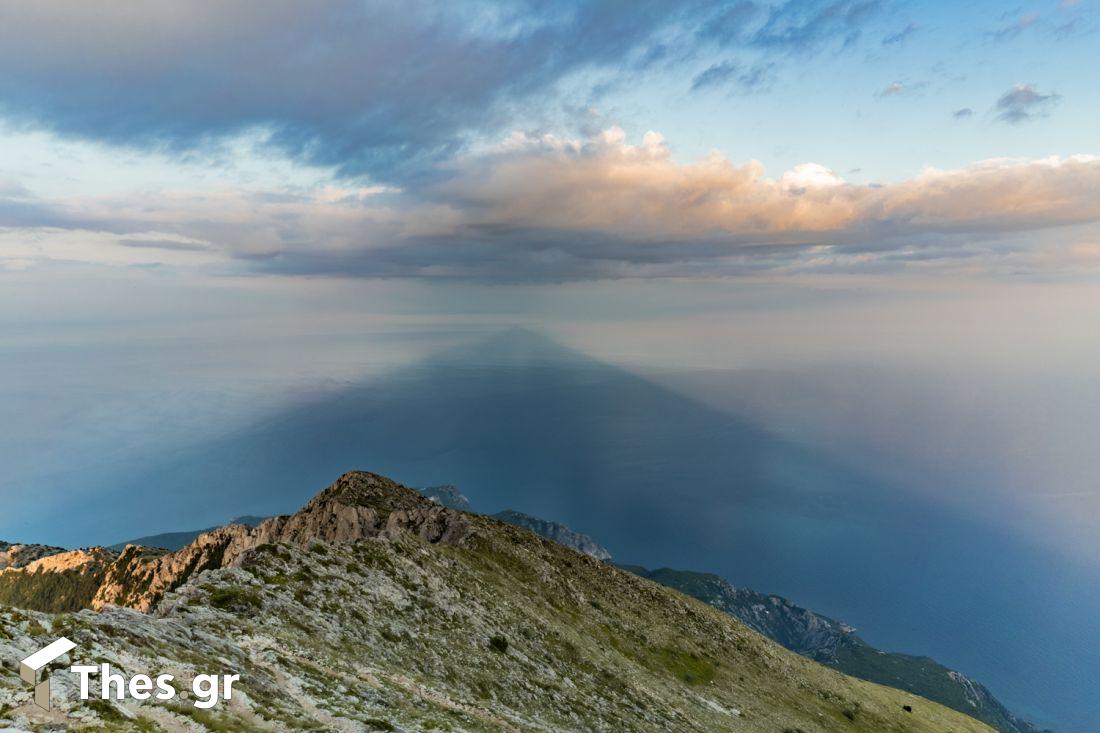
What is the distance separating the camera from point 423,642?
A: 1864 inches

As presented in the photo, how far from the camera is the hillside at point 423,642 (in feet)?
84.0

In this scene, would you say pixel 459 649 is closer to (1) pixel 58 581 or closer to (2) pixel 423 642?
(2) pixel 423 642

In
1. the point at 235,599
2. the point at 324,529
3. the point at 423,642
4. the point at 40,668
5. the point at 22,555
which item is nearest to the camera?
the point at 40,668

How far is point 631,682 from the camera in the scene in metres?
59.2

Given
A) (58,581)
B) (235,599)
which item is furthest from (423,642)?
(58,581)

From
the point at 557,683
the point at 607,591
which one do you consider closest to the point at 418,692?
the point at 557,683

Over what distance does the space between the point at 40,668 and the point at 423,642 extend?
32.9m

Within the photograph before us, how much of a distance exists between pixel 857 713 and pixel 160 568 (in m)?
146

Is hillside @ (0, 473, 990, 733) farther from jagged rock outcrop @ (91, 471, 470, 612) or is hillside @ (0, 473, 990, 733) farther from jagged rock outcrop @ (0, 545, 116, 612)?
jagged rock outcrop @ (0, 545, 116, 612)

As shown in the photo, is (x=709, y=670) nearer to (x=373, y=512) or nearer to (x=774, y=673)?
(x=774, y=673)

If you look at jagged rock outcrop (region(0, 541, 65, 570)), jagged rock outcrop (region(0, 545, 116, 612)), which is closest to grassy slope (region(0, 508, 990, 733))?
jagged rock outcrop (region(0, 545, 116, 612))

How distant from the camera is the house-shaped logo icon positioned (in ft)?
57.7

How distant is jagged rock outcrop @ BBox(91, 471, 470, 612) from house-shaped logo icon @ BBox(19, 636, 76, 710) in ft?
175

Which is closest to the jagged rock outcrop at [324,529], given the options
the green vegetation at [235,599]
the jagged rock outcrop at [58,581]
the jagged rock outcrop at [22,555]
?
the jagged rock outcrop at [58,581]
